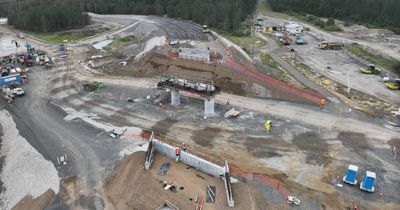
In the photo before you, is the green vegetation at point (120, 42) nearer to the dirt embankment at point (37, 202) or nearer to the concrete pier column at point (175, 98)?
the concrete pier column at point (175, 98)

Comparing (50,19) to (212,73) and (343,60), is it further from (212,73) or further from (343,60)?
(343,60)

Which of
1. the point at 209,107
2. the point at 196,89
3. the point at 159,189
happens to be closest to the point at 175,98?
the point at 196,89

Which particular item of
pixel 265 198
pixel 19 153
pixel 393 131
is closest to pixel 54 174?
pixel 19 153

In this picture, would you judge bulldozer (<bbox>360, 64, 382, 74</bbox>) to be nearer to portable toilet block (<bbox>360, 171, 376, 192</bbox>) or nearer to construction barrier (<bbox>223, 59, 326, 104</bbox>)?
construction barrier (<bbox>223, 59, 326, 104</bbox>)

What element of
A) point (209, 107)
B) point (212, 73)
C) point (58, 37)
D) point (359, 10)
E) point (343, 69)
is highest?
point (359, 10)

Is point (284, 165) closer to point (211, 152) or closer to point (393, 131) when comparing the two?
point (211, 152)
